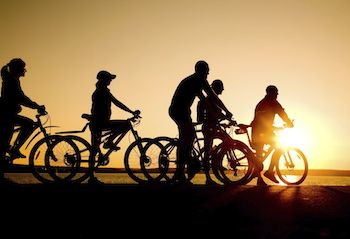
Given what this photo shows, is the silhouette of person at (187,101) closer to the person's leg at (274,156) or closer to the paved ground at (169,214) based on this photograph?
the paved ground at (169,214)

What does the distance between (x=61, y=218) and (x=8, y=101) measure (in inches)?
185

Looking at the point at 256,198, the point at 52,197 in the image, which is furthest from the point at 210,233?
the point at 52,197

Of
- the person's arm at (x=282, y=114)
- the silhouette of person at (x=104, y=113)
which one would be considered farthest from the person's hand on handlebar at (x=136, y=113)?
the person's arm at (x=282, y=114)

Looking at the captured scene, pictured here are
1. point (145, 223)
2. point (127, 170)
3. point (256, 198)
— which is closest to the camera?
point (145, 223)

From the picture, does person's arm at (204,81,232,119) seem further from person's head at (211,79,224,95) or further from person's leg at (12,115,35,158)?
person's leg at (12,115,35,158)

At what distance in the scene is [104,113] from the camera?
990cm

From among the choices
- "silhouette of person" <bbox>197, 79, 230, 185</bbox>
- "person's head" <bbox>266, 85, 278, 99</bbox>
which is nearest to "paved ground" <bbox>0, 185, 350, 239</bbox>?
"silhouette of person" <bbox>197, 79, 230, 185</bbox>

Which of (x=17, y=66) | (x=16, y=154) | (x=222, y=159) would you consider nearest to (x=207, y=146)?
(x=222, y=159)

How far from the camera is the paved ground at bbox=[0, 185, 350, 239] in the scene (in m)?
4.55

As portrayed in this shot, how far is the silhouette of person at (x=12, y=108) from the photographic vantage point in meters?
8.91

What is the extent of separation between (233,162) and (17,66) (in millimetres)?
5220

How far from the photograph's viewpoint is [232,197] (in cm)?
691

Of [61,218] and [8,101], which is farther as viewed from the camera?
[8,101]

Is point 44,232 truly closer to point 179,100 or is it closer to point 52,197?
point 52,197
